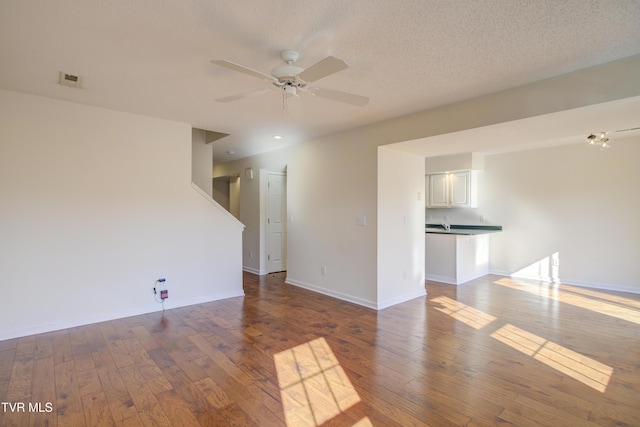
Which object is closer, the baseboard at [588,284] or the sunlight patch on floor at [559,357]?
the sunlight patch on floor at [559,357]

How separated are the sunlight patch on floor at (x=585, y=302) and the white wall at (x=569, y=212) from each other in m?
0.67

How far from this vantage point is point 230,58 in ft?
7.75

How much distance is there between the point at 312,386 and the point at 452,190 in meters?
5.33

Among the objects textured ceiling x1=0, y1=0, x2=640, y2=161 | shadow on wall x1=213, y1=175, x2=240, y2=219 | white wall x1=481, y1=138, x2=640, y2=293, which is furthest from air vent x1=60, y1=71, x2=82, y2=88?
white wall x1=481, y1=138, x2=640, y2=293

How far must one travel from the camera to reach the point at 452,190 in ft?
21.2

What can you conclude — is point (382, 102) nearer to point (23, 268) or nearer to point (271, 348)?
point (271, 348)

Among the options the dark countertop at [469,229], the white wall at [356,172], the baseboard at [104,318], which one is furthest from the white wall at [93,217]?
the dark countertop at [469,229]

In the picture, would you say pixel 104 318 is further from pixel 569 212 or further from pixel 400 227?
pixel 569 212

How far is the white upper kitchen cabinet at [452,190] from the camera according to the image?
6.25 metres

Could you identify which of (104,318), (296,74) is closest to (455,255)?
(296,74)

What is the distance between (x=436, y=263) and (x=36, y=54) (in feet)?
19.3

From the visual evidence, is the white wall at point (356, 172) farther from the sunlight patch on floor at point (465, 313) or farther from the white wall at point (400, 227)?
the sunlight patch on floor at point (465, 313)

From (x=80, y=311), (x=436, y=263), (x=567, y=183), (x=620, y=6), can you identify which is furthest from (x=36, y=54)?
(x=567, y=183)

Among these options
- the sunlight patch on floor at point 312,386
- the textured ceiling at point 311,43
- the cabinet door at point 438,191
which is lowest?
the sunlight patch on floor at point 312,386
